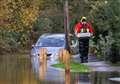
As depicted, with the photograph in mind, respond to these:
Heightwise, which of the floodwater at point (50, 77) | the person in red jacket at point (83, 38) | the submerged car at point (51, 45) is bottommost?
the submerged car at point (51, 45)

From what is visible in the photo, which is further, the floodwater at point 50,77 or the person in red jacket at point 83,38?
the person in red jacket at point 83,38

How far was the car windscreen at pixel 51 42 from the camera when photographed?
106 feet

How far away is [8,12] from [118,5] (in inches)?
533

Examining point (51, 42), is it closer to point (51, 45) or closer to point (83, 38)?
point (51, 45)

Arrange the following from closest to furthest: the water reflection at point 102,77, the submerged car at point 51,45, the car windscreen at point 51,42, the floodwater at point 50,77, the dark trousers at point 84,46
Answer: the water reflection at point 102,77 → the floodwater at point 50,77 → the dark trousers at point 84,46 → the submerged car at point 51,45 → the car windscreen at point 51,42

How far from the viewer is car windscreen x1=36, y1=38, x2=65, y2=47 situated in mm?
32281

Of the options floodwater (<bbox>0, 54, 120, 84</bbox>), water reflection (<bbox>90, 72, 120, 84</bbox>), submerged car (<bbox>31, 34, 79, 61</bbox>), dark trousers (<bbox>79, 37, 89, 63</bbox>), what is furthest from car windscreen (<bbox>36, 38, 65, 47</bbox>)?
water reflection (<bbox>90, 72, 120, 84</bbox>)

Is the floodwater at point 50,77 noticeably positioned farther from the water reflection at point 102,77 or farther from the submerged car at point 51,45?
the submerged car at point 51,45

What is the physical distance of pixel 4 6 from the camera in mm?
32281

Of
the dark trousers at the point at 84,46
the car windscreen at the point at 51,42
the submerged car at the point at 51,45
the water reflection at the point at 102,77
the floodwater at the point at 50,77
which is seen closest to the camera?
the water reflection at the point at 102,77

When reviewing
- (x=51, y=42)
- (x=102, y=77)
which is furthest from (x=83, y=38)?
(x=51, y=42)

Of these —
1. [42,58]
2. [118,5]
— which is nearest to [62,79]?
[118,5]

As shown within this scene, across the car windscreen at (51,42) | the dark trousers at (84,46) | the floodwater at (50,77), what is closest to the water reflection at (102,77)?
the floodwater at (50,77)

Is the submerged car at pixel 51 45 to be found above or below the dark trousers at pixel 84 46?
below
